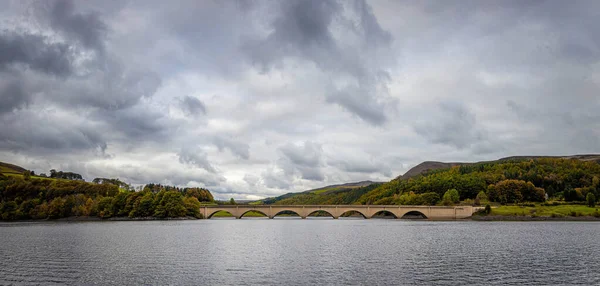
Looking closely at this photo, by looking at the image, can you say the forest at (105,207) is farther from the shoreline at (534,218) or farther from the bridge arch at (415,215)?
the shoreline at (534,218)

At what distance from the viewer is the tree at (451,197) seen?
165 m

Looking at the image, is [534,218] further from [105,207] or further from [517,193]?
[105,207]

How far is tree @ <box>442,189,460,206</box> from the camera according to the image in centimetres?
16523

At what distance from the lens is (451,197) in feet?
565

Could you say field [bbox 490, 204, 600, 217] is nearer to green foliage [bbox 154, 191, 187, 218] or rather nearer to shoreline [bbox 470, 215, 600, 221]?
shoreline [bbox 470, 215, 600, 221]

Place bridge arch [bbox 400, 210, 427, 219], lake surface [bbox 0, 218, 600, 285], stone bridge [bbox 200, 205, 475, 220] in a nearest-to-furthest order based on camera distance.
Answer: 1. lake surface [bbox 0, 218, 600, 285]
2. stone bridge [bbox 200, 205, 475, 220]
3. bridge arch [bbox 400, 210, 427, 219]

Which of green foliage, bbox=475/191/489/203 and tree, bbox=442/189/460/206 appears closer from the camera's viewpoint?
tree, bbox=442/189/460/206

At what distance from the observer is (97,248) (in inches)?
2010

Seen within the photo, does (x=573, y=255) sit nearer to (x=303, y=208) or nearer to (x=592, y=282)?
(x=592, y=282)

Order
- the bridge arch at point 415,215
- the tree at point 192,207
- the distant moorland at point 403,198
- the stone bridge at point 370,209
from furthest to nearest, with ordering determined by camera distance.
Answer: the bridge arch at point 415,215, the tree at point 192,207, the stone bridge at point 370,209, the distant moorland at point 403,198

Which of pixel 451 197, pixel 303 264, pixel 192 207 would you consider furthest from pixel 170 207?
pixel 303 264

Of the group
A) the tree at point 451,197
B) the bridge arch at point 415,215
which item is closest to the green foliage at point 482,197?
the tree at point 451,197

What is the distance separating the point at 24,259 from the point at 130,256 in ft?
30.8

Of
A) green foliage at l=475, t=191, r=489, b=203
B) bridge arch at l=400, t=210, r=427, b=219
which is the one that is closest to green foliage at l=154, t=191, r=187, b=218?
bridge arch at l=400, t=210, r=427, b=219
